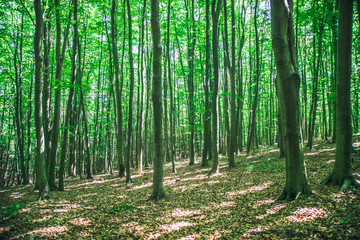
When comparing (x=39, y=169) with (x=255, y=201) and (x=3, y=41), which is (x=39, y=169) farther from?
(x=3, y=41)

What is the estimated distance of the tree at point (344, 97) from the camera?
5.14m

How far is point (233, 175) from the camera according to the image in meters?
9.97

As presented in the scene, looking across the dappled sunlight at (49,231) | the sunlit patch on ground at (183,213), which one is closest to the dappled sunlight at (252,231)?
the sunlit patch on ground at (183,213)

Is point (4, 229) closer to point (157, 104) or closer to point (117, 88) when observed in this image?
point (157, 104)

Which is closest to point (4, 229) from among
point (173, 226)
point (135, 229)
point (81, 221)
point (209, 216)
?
point (81, 221)

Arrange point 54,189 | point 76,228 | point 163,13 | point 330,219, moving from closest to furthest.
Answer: point 330,219, point 76,228, point 54,189, point 163,13

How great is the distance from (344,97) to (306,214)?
326 cm

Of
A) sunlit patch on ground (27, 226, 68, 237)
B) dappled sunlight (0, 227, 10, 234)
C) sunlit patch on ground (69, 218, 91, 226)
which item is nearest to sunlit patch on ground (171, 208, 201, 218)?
A: sunlit patch on ground (69, 218, 91, 226)

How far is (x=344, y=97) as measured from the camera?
205 inches

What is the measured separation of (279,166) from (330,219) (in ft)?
21.1

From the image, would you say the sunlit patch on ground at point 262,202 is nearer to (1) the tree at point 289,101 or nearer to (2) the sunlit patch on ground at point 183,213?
(1) the tree at point 289,101

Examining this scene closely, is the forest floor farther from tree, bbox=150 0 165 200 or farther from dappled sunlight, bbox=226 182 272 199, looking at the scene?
tree, bbox=150 0 165 200

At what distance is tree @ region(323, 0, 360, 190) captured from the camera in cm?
514

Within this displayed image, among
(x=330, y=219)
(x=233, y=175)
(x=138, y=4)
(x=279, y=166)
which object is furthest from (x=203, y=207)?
(x=138, y=4)
